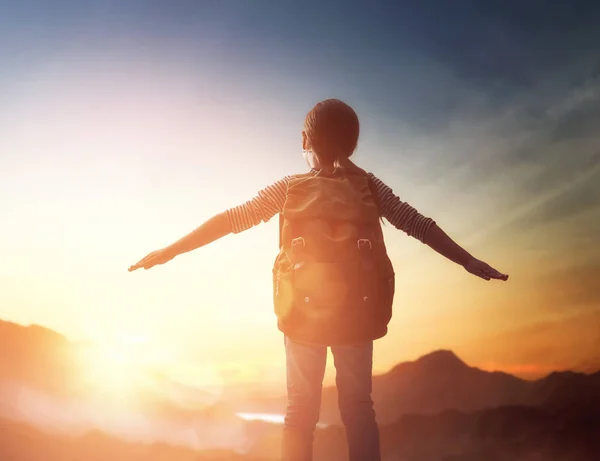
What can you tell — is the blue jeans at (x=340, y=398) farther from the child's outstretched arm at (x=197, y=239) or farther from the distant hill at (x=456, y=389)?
the distant hill at (x=456, y=389)

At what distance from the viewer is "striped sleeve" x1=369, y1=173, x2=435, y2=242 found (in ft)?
7.69

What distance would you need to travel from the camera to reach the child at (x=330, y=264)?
2096 millimetres

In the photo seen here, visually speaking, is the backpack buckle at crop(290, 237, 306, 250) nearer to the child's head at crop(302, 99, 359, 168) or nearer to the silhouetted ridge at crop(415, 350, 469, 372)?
the child's head at crop(302, 99, 359, 168)

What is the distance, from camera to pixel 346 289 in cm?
213

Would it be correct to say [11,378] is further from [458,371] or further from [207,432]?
[458,371]

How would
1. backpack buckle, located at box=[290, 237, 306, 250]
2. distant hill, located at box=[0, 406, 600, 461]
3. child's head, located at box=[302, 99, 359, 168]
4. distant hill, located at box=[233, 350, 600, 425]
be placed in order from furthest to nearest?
distant hill, located at box=[233, 350, 600, 425]
distant hill, located at box=[0, 406, 600, 461]
child's head, located at box=[302, 99, 359, 168]
backpack buckle, located at box=[290, 237, 306, 250]

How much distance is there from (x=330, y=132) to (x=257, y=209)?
19.5 inches

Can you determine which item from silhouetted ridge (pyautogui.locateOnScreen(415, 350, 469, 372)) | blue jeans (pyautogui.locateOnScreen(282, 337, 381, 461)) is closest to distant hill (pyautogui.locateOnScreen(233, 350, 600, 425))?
silhouetted ridge (pyautogui.locateOnScreen(415, 350, 469, 372))

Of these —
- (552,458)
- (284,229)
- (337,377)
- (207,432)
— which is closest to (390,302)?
(337,377)

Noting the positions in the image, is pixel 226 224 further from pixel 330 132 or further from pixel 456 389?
pixel 456 389

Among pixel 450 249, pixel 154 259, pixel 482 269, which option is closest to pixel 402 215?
pixel 450 249

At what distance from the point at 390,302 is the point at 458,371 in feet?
8.32

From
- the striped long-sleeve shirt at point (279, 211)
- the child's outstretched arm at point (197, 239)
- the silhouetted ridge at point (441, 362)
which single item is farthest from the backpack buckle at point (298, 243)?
the silhouetted ridge at point (441, 362)

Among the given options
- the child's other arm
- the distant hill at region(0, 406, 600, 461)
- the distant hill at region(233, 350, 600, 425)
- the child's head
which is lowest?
the distant hill at region(0, 406, 600, 461)
